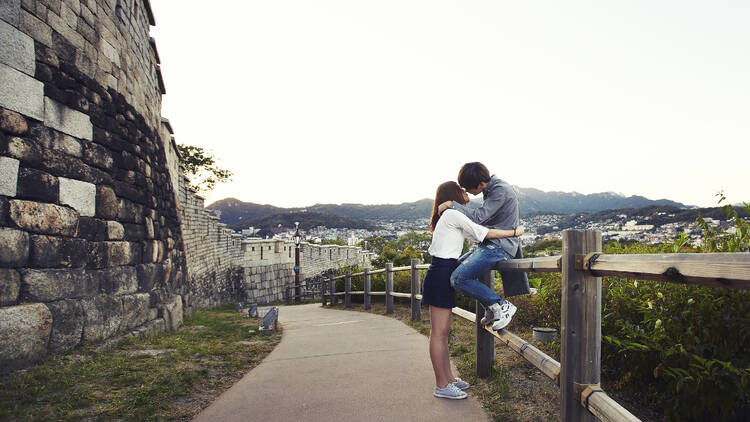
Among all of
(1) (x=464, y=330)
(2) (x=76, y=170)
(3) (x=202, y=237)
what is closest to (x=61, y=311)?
(2) (x=76, y=170)

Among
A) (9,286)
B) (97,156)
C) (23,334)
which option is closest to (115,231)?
(97,156)

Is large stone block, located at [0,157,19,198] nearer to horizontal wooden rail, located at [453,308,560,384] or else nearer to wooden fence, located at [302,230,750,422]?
horizontal wooden rail, located at [453,308,560,384]

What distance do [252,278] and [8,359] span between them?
53.4 ft

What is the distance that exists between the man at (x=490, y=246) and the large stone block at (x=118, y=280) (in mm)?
3998

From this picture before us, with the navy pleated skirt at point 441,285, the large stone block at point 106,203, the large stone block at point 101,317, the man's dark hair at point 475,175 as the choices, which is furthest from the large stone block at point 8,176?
the man's dark hair at point 475,175

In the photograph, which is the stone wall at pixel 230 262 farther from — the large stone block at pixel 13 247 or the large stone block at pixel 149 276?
the large stone block at pixel 13 247

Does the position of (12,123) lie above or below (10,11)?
below

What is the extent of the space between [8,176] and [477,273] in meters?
3.94

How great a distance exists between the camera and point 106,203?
490cm

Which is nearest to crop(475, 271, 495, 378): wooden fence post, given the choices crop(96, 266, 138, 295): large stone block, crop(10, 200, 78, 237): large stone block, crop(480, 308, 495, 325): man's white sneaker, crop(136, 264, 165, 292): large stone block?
crop(480, 308, 495, 325): man's white sneaker

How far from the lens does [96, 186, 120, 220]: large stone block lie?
15.6 feet

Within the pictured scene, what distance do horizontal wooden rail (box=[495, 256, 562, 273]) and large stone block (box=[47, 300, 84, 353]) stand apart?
12.9 feet

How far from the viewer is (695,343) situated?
2404mm

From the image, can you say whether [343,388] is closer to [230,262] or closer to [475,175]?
[475,175]
